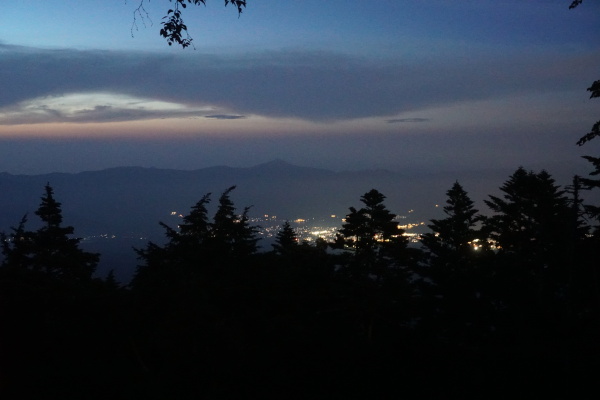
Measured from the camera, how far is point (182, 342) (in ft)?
31.8

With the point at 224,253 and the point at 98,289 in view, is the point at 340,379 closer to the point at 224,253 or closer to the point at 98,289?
the point at 224,253

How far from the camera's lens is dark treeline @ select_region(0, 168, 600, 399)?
9.98 meters

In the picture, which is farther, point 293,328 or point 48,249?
point 48,249

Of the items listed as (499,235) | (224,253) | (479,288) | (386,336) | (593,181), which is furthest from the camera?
(499,235)

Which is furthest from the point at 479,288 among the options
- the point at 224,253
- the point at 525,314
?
the point at 224,253

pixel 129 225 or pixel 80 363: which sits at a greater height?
pixel 80 363

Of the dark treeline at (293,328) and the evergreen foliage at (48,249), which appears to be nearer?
the dark treeline at (293,328)

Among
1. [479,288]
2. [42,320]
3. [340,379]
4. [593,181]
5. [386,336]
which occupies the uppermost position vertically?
[593,181]

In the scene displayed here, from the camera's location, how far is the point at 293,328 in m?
10.8

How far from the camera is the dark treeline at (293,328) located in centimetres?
998

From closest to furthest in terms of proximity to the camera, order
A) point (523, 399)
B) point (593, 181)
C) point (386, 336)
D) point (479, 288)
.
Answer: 1. point (523, 399)
2. point (479, 288)
3. point (593, 181)
4. point (386, 336)

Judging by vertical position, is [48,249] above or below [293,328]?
above

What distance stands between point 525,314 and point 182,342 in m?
10.1

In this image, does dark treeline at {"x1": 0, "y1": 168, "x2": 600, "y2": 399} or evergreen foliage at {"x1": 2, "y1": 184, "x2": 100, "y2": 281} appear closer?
dark treeline at {"x1": 0, "y1": 168, "x2": 600, "y2": 399}
